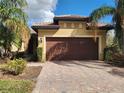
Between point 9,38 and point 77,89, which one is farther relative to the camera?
point 9,38

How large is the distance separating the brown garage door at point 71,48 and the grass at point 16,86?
13.9 meters

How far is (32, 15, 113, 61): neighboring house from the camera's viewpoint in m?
26.7

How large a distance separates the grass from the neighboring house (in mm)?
13289

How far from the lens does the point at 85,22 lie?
27000mm

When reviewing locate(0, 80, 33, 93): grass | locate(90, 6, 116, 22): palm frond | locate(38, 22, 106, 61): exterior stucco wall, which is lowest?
locate(0, 80, 33, 93): grass

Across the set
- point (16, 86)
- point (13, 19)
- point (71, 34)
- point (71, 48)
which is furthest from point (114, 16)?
point (16, 86)

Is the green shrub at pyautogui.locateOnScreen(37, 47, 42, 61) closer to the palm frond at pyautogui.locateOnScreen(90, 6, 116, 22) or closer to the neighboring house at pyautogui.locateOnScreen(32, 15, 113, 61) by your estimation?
the neighboring house at pyautogui.locateOnScreen(32, 15, 113, 61)

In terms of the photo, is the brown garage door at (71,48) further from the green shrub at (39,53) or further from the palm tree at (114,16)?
the palm tree at (114,16)

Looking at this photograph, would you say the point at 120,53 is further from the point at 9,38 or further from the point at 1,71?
the point at 1,71

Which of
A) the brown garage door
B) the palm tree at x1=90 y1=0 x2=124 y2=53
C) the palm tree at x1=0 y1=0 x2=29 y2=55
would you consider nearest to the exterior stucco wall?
the brown garage door

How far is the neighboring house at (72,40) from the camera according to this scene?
26.7 m

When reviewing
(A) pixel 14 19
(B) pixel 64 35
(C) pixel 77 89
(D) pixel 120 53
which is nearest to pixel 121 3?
(D) pixel 120 53

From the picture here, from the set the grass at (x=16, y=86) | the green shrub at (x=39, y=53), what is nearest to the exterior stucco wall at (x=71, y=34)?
the green shrub at (x=39, y=53)

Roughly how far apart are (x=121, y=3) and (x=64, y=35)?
20.8ft
